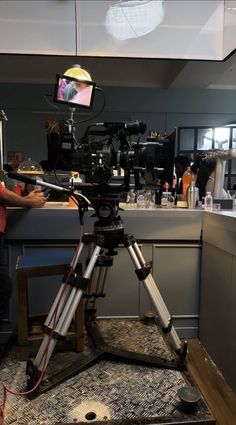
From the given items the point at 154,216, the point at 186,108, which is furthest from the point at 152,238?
the point at 186,108

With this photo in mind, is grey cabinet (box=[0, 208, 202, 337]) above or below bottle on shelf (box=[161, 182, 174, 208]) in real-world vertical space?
below

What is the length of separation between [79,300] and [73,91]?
0.88 meters

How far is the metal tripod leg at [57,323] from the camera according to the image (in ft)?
3.78

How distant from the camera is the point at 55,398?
1.20 metres

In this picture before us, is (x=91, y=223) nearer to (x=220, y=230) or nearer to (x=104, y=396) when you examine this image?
(x=220, y=230)

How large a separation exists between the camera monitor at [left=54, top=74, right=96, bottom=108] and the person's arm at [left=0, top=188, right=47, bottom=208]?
647 millimetres

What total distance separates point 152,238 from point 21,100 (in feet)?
11.9

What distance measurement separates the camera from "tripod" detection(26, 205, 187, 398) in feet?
3.83

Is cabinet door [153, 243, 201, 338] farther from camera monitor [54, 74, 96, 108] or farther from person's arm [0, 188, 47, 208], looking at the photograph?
camera monitor [54, 74, 96, 108]

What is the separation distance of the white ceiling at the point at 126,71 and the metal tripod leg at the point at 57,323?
249 cm

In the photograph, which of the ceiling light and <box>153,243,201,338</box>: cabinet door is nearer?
<box>153,243,201,338</box>: cabinet door

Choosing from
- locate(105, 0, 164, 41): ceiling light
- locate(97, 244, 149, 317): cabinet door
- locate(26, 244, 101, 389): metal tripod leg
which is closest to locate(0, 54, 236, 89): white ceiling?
locate(105, 0, 164, 41): ceiling light

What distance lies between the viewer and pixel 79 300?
1.22m

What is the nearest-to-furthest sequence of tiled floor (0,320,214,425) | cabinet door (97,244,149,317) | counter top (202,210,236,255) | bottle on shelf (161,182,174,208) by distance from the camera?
tiled floor (0,320,214,425) → counter top (202,210,236,255) → cabinet door (97,244,149,317) → bottle on shelf (161,182,174,208)
